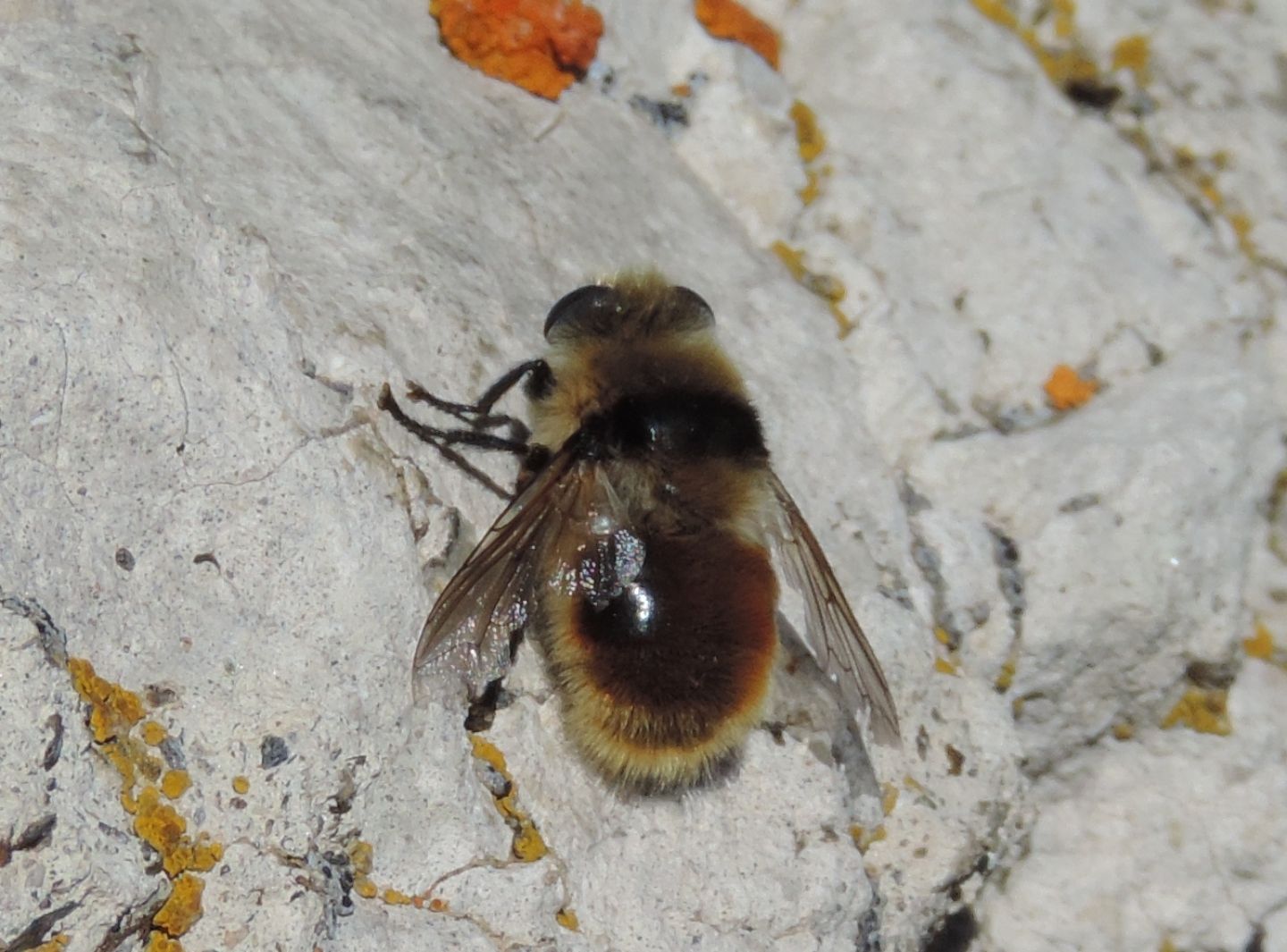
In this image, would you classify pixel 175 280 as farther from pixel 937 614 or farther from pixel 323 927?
pixel 937 614

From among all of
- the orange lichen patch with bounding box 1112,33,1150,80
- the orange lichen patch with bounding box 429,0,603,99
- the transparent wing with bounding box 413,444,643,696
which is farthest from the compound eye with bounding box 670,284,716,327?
the orange lichen patch with bounding box 1112,33,1150,80

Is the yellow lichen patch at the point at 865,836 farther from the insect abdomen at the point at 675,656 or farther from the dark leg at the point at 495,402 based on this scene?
the dark leg at the point at 495,402

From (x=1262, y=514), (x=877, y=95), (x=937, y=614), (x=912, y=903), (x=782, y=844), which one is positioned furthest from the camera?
(x=877, y=95)

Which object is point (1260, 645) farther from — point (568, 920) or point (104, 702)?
point (104, 702)

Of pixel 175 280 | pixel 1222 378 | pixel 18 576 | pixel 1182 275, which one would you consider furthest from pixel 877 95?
pixel 18 576

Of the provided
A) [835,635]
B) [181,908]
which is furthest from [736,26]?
[181,908]
